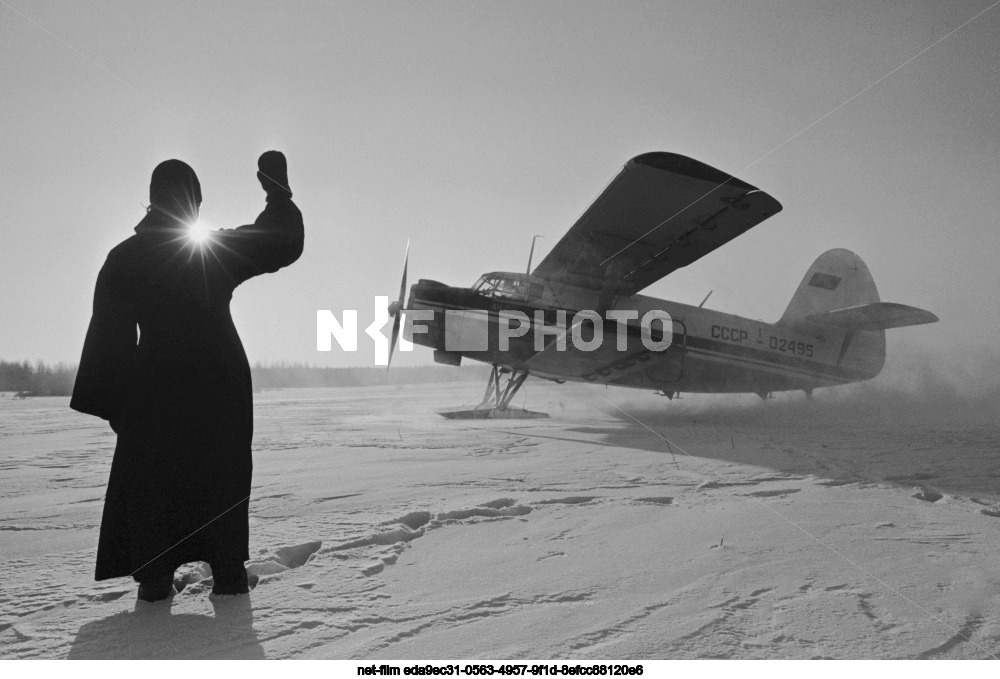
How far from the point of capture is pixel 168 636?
1.50m

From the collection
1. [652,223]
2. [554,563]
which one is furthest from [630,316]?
[554,563]

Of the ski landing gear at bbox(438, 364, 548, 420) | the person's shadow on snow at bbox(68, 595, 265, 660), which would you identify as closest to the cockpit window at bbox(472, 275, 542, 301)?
the ski landing gear at bbox(438, 364, 548, 420)

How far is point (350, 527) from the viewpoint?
262cm

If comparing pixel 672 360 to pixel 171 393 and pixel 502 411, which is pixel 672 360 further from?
pixel 171 393

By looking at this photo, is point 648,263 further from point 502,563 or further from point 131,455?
point 131,455

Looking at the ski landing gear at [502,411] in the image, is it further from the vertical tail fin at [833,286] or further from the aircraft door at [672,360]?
the vertical tail fin at [833,286]

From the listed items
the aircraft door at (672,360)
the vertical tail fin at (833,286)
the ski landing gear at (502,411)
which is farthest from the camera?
the vertical tail fin at (833,286)

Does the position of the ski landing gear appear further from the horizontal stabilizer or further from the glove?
the glove

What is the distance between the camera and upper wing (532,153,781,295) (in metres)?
6.72

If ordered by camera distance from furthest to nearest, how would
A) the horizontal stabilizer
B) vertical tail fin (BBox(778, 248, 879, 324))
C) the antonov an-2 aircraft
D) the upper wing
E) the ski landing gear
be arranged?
1. vertical tail fin (BBox(778, 248, 879, 324))
2. the ski landing gear
3. the horizontal stabilizer
4. the antonov an-2 aircraft
5. the upper wing

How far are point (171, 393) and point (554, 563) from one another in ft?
5.05

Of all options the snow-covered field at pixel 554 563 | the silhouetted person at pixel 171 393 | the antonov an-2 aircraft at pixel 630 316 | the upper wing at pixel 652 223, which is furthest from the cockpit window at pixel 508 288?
the silhouetted person at pixel 171 393

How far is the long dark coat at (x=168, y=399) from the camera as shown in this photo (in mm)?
1803

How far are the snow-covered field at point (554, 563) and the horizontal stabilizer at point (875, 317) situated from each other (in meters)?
5.69
